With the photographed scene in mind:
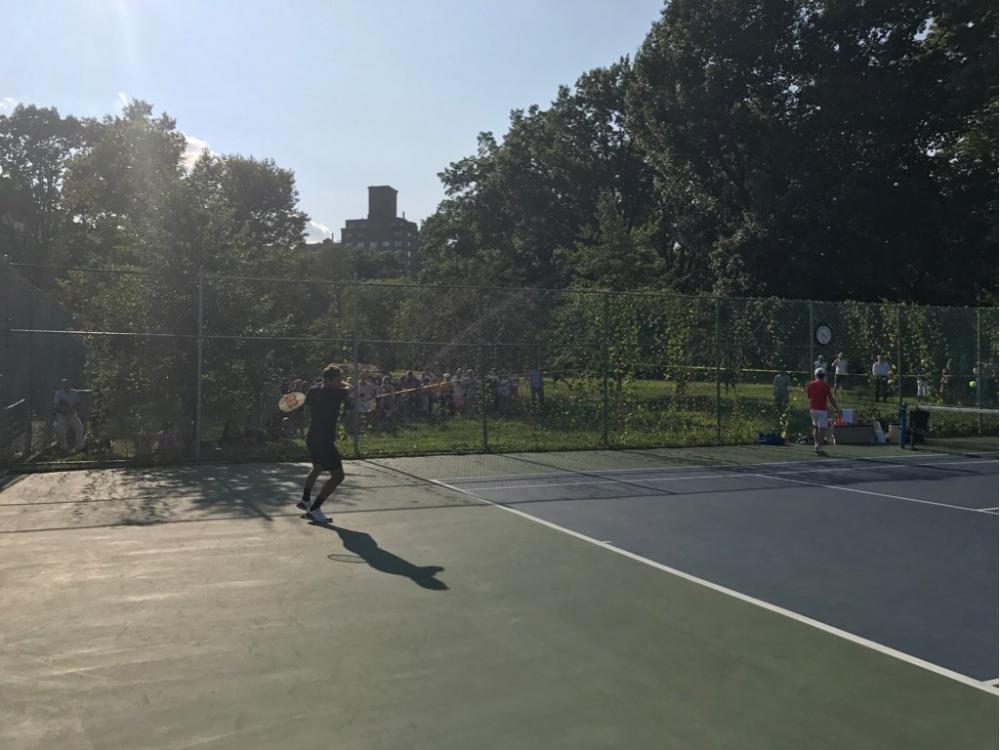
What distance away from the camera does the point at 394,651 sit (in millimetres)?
4859

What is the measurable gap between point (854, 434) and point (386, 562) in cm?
1428

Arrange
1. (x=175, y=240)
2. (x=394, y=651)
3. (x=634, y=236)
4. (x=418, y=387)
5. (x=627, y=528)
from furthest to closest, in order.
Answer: (x=634, y=236) < (x=418, y=387) < (x=175, y=240) < (x=627, y=528) < (x=394, y=651)

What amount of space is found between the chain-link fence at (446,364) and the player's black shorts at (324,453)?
5249mm

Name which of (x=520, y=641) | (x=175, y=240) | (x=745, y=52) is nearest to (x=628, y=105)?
(x=745, y=52)

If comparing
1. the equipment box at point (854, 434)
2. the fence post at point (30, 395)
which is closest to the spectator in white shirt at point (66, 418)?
the fence post at point (30, 395)

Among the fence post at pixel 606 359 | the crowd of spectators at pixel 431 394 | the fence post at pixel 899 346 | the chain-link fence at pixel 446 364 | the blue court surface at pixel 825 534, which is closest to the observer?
the blue court surface at pixel 825 534

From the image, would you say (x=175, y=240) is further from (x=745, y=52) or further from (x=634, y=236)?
(x=745, y=52)

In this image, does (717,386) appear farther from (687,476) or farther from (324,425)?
(324,425)

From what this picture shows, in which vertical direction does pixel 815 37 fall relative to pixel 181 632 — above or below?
above

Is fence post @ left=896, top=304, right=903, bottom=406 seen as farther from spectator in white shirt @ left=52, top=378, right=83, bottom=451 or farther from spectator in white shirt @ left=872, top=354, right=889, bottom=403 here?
spectator in white shirt @ left=52, top=378, right=83, bottom=451

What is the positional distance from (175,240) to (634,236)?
2264 cm

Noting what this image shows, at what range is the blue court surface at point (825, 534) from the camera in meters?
5.56

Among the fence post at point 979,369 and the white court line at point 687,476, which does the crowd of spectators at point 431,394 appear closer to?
the white court line at point 687,476

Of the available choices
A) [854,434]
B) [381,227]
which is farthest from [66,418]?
[381,227]
